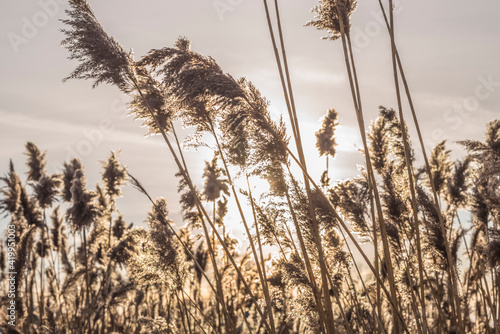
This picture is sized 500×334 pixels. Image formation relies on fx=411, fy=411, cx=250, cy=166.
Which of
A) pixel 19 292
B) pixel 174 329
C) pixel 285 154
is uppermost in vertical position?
pixel 285 154

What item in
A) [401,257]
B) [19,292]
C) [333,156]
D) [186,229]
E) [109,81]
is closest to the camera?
[109,81]

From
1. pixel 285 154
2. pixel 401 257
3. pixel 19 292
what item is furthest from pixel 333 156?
pixel 19 292

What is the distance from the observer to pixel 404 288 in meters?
3.93

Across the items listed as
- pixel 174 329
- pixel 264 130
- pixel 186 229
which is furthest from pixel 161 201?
pixel 264 130

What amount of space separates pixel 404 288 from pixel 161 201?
12.3 ft

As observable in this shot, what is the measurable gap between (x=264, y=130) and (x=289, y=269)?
127cm

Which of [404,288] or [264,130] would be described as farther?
[404,288]

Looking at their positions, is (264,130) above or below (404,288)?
above

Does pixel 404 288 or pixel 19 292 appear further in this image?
pixel 19 292

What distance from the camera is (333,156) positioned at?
7684 mm

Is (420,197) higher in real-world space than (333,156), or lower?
lower

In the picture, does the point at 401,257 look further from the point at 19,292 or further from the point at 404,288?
the point at 19,292

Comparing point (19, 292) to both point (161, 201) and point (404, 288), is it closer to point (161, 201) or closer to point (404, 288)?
point (161, 201)

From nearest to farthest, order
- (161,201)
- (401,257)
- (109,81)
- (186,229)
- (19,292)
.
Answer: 1. (109,81)
2. (401,257)
3. (19,292)
4. (161,201)
5. (186,229)
